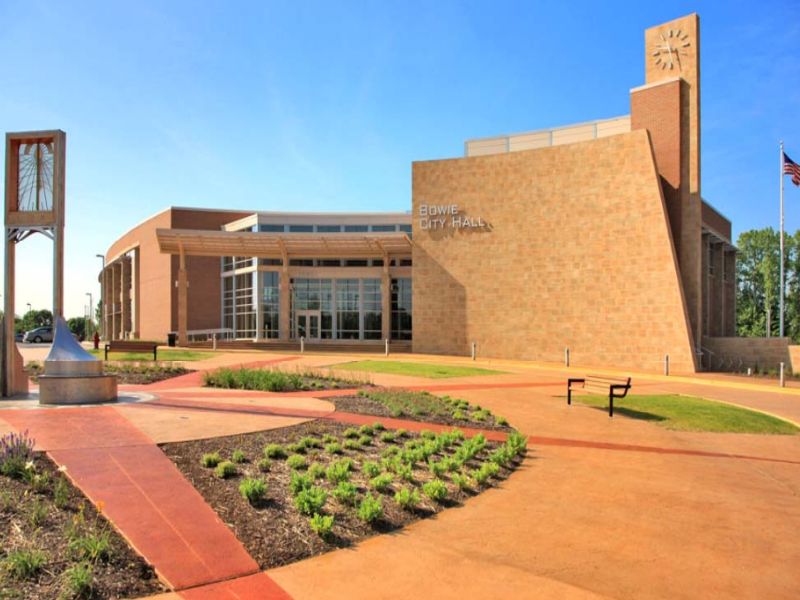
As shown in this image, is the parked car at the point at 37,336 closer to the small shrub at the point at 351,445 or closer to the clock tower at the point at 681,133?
the clock tower at the point at 681,133

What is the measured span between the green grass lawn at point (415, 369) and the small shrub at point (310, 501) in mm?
14271

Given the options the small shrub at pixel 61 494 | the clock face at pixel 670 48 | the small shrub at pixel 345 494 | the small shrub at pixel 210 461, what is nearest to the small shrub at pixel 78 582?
the small shrub at pixel 61 494

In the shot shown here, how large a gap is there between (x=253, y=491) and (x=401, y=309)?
116 ft

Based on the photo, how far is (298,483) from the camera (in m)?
6.81

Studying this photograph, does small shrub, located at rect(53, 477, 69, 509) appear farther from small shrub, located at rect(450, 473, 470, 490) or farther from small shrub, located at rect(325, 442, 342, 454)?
small shrub, located at rect(450, 473, 470, 490)

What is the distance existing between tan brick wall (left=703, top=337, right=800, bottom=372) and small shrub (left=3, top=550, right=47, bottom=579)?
98.5ft

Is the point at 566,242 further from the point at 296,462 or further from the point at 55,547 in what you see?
the point at 55,547

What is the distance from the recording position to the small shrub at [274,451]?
8070 mm

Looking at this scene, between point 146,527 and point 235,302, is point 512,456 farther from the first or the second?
point 235,302

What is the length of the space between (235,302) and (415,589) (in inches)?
1817

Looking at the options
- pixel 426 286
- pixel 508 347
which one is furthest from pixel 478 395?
pixel 426 286

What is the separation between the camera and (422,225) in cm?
3322

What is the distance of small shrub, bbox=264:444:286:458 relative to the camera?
807 centimetres

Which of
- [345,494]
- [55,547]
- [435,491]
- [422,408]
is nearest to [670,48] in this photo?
[422,408]
